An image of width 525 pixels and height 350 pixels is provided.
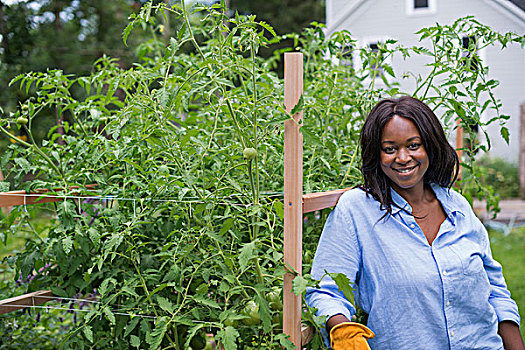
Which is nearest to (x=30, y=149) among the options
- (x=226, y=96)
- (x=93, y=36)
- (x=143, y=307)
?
(x=143, y=307)

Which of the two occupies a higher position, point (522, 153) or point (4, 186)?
point (4, 186)

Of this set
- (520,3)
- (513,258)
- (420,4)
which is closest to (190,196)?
(513,258)

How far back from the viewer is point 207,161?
1794mm

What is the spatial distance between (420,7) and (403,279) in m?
9.22

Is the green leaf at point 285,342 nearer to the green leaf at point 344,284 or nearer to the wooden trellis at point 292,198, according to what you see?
the wooden trellis at point 292,198

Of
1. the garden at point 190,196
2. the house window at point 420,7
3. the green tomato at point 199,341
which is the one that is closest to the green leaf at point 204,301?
the garden at point 190,196

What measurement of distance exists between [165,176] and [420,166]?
0.79 meters

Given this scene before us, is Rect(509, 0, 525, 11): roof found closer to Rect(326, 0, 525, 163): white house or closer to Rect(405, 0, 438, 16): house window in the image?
Rect(326, 0, 525, 163): white house

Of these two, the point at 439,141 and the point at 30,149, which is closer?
the point at 439,141

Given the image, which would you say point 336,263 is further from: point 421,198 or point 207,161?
point 207,161

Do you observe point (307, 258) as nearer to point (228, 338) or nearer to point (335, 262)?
point (335, 262)

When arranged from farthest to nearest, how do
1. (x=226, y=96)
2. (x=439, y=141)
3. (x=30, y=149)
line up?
(x=30, y=149), (x=439, y=141), (x=226, y=96)

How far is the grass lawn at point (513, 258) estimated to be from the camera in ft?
13.0

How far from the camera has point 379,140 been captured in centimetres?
164
